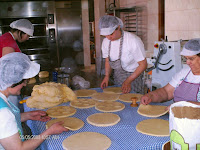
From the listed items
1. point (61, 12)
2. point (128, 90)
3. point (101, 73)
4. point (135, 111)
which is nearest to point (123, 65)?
point (128, 90)

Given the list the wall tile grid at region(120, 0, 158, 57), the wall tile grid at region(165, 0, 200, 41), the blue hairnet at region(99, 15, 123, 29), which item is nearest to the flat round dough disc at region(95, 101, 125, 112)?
the blue hairnet at region(99, 15, 123, 29)

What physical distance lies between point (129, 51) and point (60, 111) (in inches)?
51.5

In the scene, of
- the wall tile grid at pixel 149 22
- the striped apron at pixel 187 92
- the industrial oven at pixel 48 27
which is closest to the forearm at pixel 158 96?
the striped apron at pixel 187 92

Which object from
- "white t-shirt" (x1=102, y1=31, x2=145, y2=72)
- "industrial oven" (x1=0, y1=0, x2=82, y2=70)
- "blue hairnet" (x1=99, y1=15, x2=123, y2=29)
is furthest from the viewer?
"industrial oven" (x1=0, y1=0, x2=82, y2=70)

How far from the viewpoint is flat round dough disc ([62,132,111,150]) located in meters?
1.43

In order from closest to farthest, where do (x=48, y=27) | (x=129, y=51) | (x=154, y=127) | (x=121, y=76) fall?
1. (x=154, y=127)
2. (x=129, y=51)
3. (x=121, y=76)
4. (x=48, y=27)

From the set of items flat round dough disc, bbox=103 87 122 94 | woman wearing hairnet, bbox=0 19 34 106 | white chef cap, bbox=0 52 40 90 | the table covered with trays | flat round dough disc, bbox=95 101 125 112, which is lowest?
the table covered with trays

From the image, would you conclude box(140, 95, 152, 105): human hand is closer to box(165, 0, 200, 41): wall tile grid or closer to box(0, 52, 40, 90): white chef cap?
box(0, 52, 40, 90): white chef cap

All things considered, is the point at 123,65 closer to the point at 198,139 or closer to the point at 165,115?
the point at 165,115

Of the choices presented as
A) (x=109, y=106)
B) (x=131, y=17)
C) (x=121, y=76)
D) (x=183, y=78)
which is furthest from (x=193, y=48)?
(x=131, y=17)

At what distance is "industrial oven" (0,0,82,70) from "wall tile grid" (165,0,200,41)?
3670 millimetres

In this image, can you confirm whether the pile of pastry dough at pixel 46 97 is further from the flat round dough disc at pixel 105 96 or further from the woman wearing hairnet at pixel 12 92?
the woman wearing hairnet at pixel 12 92

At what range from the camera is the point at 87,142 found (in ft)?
4.91

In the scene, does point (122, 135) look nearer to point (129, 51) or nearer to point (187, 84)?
point (187, 84)
